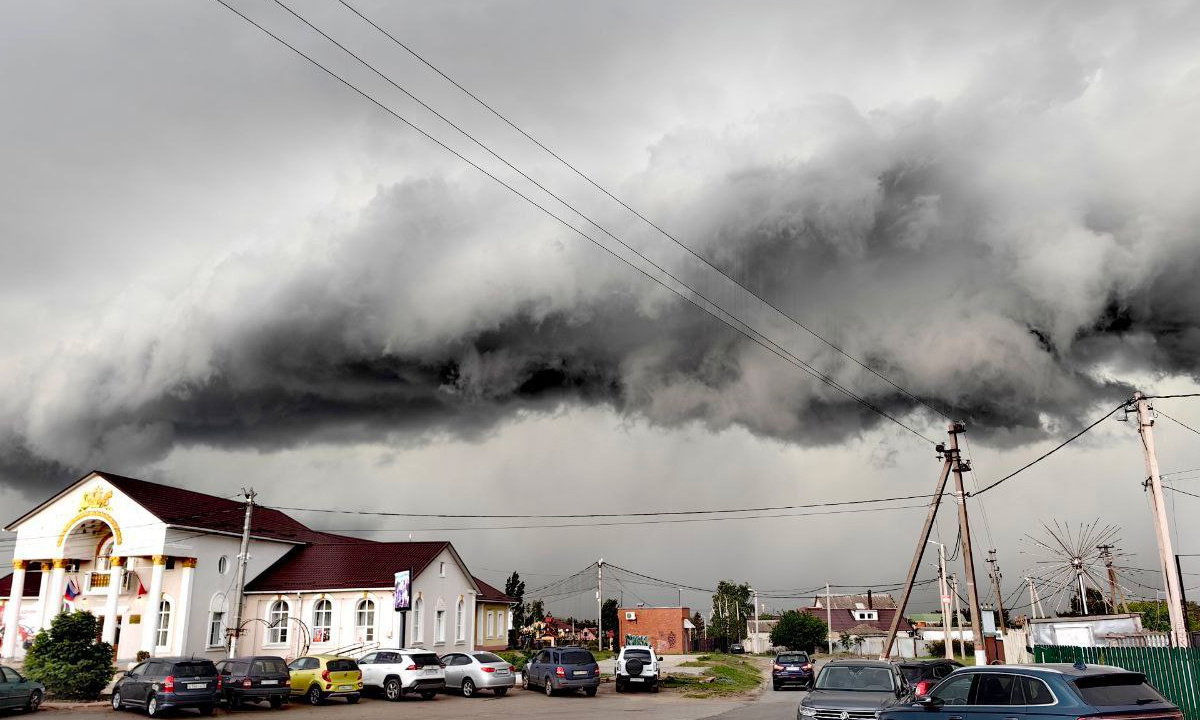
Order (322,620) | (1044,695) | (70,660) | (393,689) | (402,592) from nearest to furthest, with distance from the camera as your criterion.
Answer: (1044,695), (70,660), (393,689), (402,592), (322,620)

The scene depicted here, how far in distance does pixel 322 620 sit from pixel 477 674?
1632cm

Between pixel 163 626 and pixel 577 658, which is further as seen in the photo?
pixel 163 626

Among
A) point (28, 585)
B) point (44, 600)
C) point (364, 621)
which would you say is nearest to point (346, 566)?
point (364, 621)

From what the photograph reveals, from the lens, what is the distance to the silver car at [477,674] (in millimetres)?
32969

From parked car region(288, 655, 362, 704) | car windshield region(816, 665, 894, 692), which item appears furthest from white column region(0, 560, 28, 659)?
car windshield region(816, 665, 894, 692)

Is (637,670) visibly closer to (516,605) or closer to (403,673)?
(403,673)

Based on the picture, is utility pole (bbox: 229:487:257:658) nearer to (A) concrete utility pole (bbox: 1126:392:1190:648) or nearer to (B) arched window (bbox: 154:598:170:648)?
(B) arched window (bbox: 154:598:170:648)

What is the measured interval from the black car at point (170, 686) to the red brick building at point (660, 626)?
2341 inches

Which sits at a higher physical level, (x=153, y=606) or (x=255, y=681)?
(x=153, y=606)

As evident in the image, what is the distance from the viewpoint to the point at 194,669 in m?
25.4

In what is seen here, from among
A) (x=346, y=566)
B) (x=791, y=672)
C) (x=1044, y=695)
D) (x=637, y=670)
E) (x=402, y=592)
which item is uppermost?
(x=346, y=566)

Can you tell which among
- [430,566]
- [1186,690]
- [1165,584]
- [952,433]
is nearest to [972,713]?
[1186,690]

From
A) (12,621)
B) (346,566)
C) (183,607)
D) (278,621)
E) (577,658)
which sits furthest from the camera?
(346,566)

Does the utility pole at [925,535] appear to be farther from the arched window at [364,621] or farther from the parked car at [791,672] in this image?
the arched window at [364,621]
